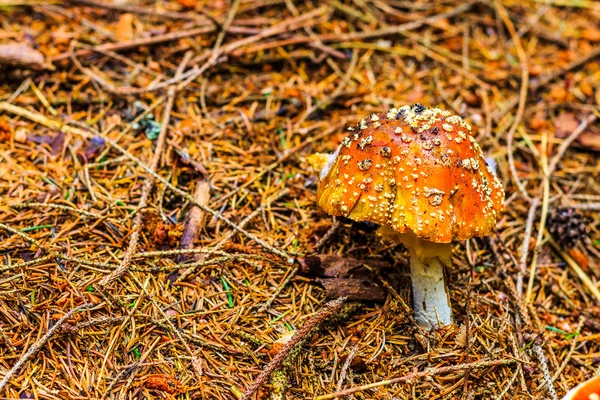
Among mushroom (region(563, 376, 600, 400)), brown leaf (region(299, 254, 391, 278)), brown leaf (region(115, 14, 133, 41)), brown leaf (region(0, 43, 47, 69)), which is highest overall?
brown leaf (region(115, 14, 133, 41))

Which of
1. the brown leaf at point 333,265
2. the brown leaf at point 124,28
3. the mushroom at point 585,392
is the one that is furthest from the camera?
the brown leaf at point 124,28

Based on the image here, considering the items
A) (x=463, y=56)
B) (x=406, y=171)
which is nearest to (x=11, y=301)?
(x=406, y=171)

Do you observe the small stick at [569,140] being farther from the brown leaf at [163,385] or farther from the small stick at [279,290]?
the brown leaf at [163,385]

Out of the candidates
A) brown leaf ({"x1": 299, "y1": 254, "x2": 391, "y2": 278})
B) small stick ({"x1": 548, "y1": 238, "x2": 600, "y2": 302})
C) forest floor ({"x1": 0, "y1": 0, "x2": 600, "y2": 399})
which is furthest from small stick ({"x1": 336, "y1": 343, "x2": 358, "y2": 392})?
small stick ({"x1": 548, "y1": 238, "x2": 600, "y2": 302})

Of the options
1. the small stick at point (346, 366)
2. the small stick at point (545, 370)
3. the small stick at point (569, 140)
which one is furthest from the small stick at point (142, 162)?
the small stick at point (569, 140)

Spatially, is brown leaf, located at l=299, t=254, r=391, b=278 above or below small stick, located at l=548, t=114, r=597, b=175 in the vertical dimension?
below

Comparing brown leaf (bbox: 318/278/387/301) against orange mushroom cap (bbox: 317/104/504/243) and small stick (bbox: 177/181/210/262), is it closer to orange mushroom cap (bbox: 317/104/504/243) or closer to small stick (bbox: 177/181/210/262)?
orange mushroom cap (bbox: 317/104/504/243)
